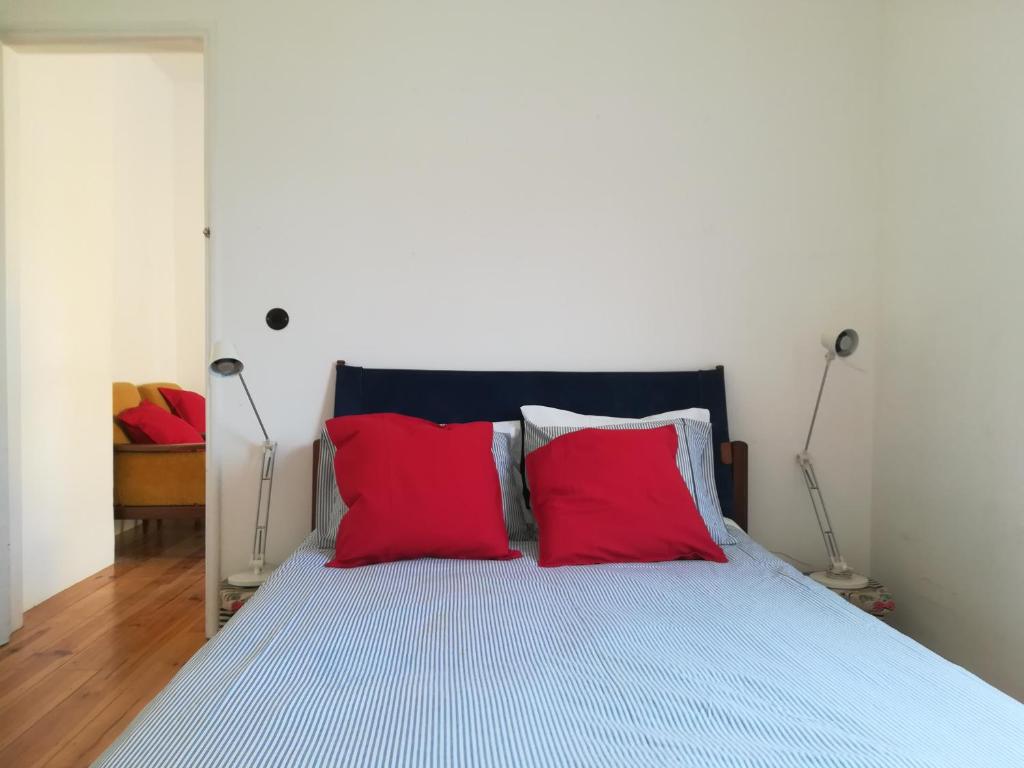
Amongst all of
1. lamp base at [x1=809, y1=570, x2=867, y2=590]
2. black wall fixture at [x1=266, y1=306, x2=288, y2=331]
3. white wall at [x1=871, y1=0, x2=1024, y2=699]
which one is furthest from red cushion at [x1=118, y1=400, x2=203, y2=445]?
white wall at [x1=871, y1=0, x2=1024, y2=699]

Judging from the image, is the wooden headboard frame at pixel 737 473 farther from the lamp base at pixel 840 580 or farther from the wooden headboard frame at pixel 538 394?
the lamp base at pixel 840 580

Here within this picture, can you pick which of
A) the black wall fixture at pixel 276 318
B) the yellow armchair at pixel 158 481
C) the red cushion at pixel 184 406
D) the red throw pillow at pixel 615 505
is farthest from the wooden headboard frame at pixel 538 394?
the red cushion at pixel 184 406

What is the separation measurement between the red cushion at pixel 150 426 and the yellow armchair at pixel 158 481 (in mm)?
149

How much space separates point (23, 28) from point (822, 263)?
10.4 ft

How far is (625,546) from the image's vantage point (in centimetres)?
213

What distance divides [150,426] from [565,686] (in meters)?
3.77

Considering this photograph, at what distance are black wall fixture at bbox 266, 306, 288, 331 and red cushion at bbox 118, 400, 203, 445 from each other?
202cm

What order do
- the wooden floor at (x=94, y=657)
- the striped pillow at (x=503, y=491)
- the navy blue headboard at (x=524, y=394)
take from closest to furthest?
the wooden floor at (x=94, y=657) < the striped pillow at (x=503, y=491) < the navy blue headboard at (x=524, y=394)

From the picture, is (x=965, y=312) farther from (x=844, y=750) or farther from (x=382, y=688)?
(x=382, y=688)

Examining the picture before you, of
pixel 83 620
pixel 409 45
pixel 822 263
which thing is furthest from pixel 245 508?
pixel 822 263

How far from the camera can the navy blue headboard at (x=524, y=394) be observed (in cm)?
270

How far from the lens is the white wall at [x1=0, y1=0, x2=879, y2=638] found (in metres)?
2.73

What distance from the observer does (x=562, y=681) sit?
1.29 metres

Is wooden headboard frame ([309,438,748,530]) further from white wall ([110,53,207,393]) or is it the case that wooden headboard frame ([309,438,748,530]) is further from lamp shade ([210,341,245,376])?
white wall ([110,53,207,393])
